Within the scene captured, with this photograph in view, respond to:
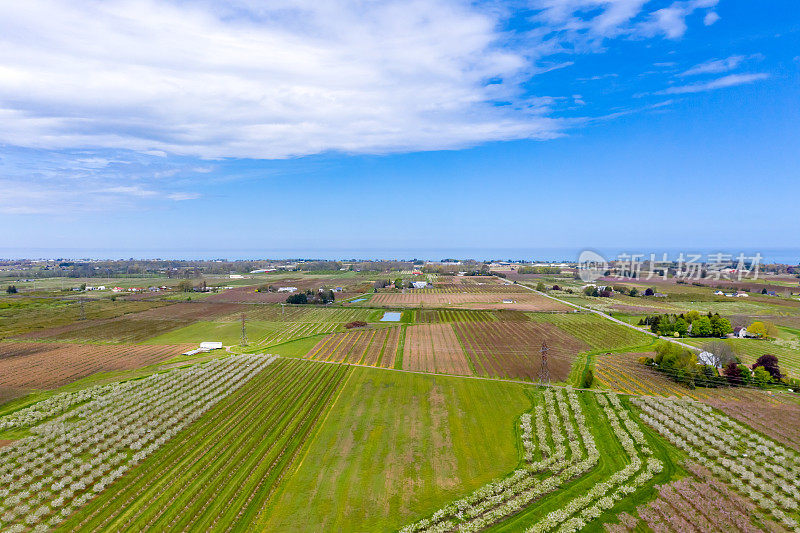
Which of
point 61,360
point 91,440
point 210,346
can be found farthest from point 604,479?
point 61,360

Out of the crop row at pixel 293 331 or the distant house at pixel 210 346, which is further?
the crop row at pixel 293 331

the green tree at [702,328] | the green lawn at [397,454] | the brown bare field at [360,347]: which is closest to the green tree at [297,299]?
the brown bare field at [360,347]

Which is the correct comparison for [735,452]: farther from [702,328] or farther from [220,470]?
[702,328]

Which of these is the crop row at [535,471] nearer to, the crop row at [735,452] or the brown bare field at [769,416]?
the crop row at [735,452]

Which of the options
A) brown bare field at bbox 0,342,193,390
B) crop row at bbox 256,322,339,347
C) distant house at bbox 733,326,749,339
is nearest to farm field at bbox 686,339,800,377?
distant house at bbox 733,326,749,339

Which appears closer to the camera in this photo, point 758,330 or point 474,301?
point 758,330

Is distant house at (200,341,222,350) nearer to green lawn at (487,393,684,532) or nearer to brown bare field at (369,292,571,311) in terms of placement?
brown bare field at (369,292,571,311)
